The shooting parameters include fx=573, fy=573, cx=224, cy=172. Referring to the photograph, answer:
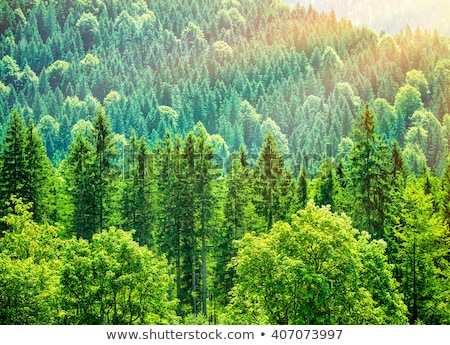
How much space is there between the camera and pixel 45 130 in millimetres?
56031

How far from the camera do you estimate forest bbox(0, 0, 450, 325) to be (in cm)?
2089

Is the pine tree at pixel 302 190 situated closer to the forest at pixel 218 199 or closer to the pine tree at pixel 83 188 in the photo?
the forest at pixel 218 199

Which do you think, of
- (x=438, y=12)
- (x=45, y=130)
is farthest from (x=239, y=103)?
(x=438, y=12)

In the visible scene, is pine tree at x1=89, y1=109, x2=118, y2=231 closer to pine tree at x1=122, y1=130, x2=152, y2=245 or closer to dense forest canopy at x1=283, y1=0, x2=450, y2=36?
pine tree at x1=122, y1=130, x2=152, y2=245

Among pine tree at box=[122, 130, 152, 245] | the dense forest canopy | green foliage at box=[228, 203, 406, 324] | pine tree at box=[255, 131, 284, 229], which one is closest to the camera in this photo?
green foliage at box=[228, 203, 406, 324]

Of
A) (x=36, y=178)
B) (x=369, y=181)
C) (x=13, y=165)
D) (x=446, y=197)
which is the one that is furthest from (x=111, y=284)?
(x=446, y=197)

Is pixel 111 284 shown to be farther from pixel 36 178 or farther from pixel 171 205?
pixel 36 178

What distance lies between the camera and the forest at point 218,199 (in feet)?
68.5

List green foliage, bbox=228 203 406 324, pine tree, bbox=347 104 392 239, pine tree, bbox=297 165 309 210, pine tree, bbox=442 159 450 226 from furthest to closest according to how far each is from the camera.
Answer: pine tree, bbox=297 165 309 210
pine tree, bbox=347 104 392 239
pine tree, bbox=442 159 450 226
green foliage, bbox=228 203 406 324

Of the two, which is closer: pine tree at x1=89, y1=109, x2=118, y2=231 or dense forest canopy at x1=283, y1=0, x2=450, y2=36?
pine tree at x1=89, y1=109, x2=118, y2=231

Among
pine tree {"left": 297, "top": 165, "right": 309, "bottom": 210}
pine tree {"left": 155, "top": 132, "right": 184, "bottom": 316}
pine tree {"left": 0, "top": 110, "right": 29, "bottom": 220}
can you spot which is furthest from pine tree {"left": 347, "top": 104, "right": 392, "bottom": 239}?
pine tree {"left": 0, "top": 110, "right": 29, "bottom": 220}

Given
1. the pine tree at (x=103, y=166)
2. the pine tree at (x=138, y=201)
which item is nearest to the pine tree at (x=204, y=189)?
the pine tree at (x=138, y=201)

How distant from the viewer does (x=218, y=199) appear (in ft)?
106

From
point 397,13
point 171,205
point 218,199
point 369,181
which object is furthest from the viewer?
point 397,13
